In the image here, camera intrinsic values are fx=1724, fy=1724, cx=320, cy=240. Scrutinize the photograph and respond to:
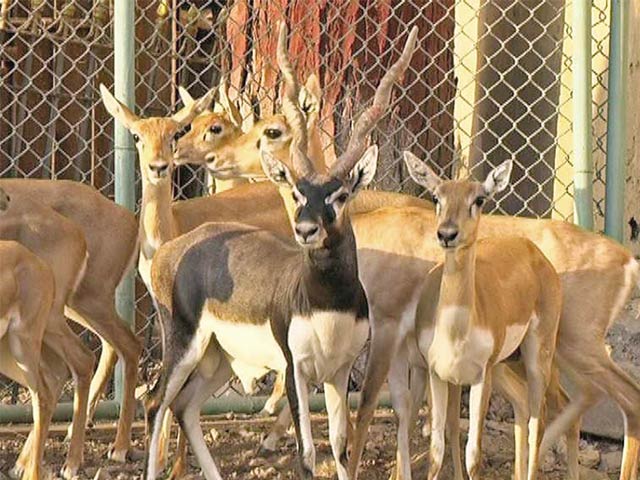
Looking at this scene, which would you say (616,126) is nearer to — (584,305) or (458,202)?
(584,305)

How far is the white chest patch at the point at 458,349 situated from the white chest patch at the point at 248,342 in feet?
2.27

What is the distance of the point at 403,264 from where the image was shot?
8.36 meters

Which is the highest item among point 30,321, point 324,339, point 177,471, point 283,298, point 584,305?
point 283,298

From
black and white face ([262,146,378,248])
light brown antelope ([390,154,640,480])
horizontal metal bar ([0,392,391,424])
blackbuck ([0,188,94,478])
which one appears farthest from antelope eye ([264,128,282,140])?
black and white face ([262,146,378,248])

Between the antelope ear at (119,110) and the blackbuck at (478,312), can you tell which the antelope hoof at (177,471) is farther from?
the antelope ear at (119,110)

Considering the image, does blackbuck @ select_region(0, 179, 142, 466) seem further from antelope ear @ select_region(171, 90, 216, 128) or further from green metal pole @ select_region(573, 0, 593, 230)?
green metal pole @ select_region(573, 0, 593, 230)

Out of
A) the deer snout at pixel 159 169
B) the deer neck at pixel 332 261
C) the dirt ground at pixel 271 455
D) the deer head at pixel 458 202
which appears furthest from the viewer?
the deer snout at pixel 159 169

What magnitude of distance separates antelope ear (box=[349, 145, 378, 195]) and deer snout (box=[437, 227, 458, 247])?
0.39 metres

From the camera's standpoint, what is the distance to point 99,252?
895 centimetres

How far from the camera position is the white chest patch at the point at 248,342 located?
7.68 meters

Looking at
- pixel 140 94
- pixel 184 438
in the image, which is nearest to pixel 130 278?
pixel 184 438

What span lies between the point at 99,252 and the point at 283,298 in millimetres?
1747

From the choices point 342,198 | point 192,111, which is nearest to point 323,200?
point 342,198

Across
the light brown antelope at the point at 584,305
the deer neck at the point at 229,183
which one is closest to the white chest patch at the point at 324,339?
the light brown antelope at the point at 584,305
